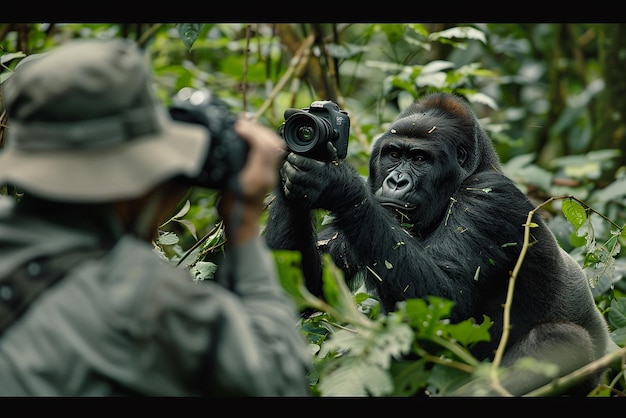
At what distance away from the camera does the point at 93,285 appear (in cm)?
185

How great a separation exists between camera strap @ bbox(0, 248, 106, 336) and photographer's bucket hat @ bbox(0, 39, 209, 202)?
145 mm

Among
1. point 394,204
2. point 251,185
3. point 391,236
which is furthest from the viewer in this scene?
point 394,204

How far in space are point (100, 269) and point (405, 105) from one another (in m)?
3.98

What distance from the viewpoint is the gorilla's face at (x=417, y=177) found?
4230 mm

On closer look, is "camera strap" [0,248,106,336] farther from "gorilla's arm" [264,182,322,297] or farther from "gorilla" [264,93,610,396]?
"gorilla's arm" [264,182,322,297]

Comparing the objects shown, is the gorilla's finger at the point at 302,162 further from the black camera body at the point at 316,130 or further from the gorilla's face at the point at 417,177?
the gorilla's face at the point at 417,177

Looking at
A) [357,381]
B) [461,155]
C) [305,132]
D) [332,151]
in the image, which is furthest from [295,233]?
[357,381]

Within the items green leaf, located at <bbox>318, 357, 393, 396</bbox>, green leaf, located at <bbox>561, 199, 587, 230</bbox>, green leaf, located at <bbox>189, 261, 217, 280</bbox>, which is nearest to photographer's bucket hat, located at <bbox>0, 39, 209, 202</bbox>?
green leaf, located at <bbox>318, 357, 393, 396</bbox>

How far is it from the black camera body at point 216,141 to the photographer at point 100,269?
0.27 ft

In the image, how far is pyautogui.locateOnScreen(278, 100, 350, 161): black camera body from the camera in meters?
3.42

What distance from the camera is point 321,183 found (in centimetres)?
365

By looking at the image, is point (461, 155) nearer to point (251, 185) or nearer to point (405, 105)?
point (405, 105)

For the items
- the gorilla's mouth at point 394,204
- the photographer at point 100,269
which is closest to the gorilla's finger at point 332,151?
the gorilla's mouth at point 394,204

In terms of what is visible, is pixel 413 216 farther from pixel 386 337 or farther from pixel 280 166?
pixel 386 337
